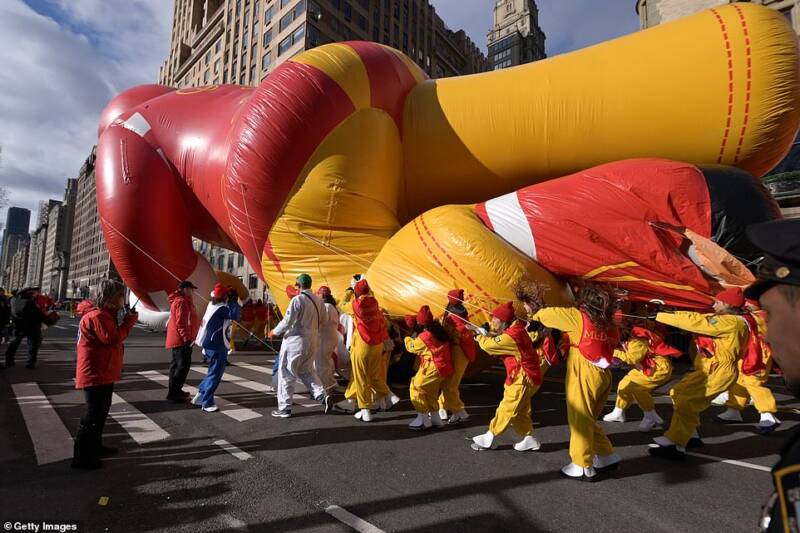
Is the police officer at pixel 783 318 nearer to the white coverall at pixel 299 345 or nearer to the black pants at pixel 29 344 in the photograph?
the white coverall at pixel 299 345

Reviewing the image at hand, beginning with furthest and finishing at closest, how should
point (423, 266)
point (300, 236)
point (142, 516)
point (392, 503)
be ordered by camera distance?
1. point (300, 236)
2. point (423, 266)
3. point (392, 503)
4. point (142, 516)

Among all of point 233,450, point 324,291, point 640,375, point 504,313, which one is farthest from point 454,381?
point 233,450

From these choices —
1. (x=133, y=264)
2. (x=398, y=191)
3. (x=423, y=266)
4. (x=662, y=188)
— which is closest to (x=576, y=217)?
(x=662, y=188)

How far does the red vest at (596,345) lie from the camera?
371 centimetres

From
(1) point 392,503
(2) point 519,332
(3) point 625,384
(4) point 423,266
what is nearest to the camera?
(1) point 392,503

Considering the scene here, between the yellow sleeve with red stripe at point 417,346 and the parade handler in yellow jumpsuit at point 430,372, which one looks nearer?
the parade handler in yellow jumpsuit at point 430,372

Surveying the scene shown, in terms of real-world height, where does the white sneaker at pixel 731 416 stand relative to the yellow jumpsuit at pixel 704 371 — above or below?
below

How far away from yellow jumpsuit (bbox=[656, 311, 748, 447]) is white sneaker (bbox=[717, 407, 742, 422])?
63.2 inches

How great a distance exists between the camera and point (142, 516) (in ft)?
9.11

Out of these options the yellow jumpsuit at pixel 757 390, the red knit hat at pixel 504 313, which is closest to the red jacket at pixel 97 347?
the red knit hat at pixel 504 313

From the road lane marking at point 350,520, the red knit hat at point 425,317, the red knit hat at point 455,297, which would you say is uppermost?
the red knit hat at point 455,297

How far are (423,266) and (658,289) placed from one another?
2984 millimetres

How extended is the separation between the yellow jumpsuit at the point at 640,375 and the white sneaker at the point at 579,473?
1358 millimetres

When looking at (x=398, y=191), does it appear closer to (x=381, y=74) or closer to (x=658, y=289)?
(x=381, y=74)
